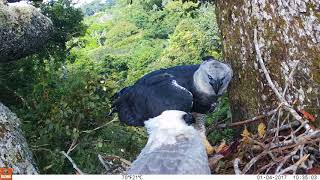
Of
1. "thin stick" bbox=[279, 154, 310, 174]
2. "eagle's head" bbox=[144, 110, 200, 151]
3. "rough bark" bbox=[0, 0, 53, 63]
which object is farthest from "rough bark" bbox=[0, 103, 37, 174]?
"thin stick" bbox=[279, 154, 310, 174]

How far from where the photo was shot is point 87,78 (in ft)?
12.5

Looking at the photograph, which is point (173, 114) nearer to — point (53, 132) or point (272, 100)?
point (272, 100)

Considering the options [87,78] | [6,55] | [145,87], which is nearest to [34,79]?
[6,55]

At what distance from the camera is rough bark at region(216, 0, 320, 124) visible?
84.2 inches

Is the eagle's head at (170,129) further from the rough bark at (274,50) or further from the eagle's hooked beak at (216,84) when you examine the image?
the rough bark at (274,50)

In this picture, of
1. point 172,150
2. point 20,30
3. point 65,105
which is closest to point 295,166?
point 172,150

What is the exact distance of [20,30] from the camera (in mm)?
4184

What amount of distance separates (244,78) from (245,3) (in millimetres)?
350

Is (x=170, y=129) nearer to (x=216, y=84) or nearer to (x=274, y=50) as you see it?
(x=216, y=84)

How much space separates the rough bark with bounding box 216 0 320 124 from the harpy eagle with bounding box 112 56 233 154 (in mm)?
147

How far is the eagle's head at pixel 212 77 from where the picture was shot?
2.13 metres

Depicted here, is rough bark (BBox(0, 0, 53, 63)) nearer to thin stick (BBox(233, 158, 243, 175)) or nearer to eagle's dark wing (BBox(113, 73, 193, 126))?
→ eagle's dark wing (BBox(113, 73, 193, 126))

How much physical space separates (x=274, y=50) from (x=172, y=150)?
27.8 inches

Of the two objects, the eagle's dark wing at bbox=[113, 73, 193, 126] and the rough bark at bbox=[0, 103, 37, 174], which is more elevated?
the eagle's dark wing at bbox=[113, 73, 193, 126]
